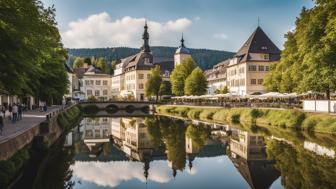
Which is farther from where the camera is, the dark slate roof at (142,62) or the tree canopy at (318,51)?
the dark slate roof at (142,62)

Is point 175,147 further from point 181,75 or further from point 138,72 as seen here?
point 138,72

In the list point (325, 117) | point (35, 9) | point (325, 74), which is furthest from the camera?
point (325, 117)

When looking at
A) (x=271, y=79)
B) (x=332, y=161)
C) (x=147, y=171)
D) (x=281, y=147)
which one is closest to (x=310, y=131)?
(x=281, y=147)

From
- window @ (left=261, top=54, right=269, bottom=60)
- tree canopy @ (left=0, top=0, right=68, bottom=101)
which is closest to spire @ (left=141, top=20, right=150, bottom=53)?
window @ (left=261, top=54, right=269, bottom=60)

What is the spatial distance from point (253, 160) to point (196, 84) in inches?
2076

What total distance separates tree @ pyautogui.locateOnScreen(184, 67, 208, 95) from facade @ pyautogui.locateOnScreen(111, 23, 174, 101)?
3229 centimetres

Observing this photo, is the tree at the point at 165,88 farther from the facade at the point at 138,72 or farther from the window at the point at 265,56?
the window at the point at 265,56

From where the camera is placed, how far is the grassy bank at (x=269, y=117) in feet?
117

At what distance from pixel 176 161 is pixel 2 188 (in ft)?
39.2

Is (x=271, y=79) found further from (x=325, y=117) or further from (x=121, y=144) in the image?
(x=121, y=144)

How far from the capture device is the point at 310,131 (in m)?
36.5

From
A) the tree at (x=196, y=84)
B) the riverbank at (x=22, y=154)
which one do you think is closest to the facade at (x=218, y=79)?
the tree at (x=196, y=84)

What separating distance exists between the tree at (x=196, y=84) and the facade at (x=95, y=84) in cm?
5473

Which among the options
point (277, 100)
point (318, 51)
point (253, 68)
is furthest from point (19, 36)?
point (253, 68)
